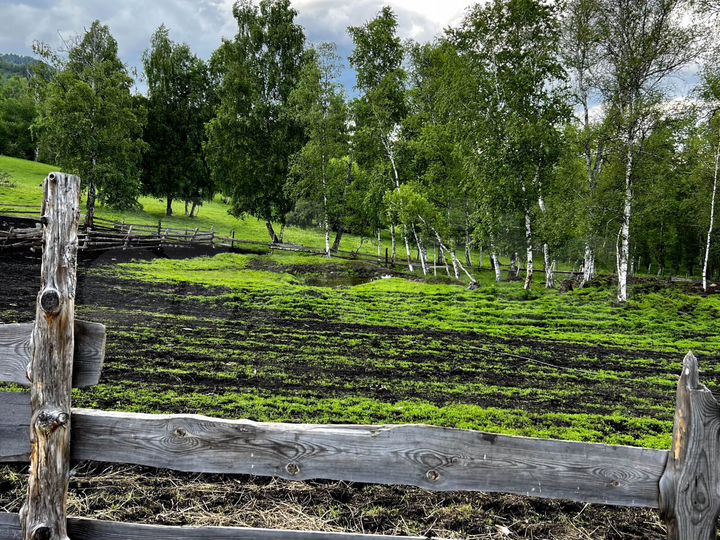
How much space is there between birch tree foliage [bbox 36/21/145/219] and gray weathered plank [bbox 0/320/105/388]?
114ft

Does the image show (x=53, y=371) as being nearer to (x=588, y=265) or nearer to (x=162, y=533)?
(x=162, y=533)

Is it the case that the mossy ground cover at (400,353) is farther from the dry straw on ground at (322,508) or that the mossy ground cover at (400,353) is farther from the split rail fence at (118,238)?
the split rail fence at (118,238)

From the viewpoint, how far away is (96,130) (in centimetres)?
3366

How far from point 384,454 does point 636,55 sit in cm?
2291

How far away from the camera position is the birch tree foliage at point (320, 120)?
32844mm

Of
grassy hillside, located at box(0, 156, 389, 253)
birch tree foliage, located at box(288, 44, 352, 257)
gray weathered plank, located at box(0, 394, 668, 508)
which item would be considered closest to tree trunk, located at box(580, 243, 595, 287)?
birch tree foliage, located at box(288, 44, 352, 257)

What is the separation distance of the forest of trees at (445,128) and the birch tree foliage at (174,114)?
0.51 feet

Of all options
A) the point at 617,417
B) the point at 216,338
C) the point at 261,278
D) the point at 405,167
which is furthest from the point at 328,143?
the point at 617,417

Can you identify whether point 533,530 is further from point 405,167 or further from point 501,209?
point 405,167

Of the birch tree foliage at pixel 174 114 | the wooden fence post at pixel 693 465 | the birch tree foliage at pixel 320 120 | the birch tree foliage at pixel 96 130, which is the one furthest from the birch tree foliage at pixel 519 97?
the birch tree foliage at pixel 174 114

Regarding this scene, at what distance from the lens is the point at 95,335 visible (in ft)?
8.87

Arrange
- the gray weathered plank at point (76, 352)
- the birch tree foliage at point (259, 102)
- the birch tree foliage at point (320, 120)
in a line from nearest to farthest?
1. the gray weathered plank at point (76, 352)
2. the birch tree foliage at point (320, 120)
3. the birch tree foliage at point (259, 102)

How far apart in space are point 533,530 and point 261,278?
71.9ft

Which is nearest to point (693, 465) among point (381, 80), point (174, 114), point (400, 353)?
point (400, 353)
